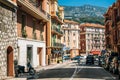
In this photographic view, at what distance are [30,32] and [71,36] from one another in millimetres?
79489

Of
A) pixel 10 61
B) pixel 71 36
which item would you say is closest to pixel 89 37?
pixel 71 36

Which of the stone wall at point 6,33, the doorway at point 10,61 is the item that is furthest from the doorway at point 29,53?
the doorway at point 10,61

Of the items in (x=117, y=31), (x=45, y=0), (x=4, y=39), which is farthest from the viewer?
(x=117, y=31)

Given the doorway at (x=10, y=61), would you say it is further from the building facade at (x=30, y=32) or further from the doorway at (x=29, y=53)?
the doorway at (x=29, y=53)

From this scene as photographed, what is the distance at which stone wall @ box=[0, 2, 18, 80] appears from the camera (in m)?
21.9

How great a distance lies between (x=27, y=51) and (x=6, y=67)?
13379mm

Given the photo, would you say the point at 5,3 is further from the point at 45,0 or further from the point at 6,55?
the point at 45,0

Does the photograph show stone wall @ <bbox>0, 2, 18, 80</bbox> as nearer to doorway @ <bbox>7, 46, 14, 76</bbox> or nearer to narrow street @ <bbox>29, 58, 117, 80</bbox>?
doorway @ <bbox>7, 46, 14, 76</bbox>

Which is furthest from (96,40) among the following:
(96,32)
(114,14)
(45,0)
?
(45,0)

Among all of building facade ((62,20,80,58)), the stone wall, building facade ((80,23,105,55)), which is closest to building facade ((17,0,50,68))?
the stone wall

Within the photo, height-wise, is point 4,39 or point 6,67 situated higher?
point 4,39

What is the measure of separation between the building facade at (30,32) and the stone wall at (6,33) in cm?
451

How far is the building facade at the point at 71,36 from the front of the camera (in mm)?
114625

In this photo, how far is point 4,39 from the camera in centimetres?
2244
